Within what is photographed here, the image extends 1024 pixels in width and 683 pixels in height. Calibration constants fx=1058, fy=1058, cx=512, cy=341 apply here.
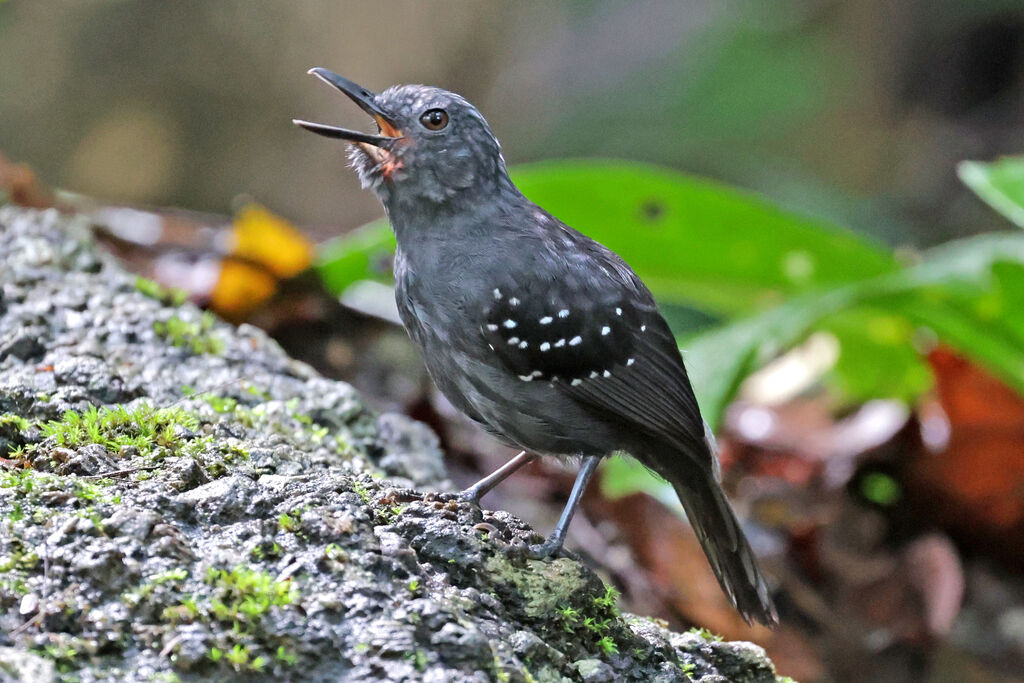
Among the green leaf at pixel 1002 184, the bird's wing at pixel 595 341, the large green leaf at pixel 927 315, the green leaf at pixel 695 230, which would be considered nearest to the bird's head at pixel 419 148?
the bird's wing at pixel 595 341

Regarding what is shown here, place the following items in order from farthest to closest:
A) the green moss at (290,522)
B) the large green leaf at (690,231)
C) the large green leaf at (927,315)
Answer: the large green leaf at (690,231)
the large green leaf at (927,315)
the green moss at (290,522)

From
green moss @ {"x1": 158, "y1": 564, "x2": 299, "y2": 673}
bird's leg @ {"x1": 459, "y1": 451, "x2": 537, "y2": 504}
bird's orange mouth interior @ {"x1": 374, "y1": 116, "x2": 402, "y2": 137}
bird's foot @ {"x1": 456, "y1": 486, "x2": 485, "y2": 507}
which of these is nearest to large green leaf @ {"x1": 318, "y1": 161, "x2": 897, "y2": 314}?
bird's orange mouth interior @ {"x1": 374, "y1": 116, "x2": 402, "y2": 137}

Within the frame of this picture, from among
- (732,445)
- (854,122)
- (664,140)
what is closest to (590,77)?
(664,140)

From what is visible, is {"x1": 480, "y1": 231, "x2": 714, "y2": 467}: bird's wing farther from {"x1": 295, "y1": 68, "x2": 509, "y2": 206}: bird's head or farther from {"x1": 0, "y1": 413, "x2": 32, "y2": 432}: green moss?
{"x1": 0, "y1": 413, "x2": 32, "y2": 432}: green moss

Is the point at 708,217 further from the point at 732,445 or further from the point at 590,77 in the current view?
the point at 590,77

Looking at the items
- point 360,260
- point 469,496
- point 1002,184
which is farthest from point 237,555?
point 1002,184

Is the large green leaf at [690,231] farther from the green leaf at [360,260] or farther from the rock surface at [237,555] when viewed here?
the rock surface at [237,555]
